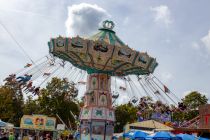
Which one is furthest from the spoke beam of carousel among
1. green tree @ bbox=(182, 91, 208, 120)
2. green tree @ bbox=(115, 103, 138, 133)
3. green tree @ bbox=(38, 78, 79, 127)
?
green tree @ bbox=(115, 103, 138, 133)

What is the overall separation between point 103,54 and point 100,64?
1.55 metres

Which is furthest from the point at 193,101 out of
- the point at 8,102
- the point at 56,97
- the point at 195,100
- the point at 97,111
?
the point at 97,111

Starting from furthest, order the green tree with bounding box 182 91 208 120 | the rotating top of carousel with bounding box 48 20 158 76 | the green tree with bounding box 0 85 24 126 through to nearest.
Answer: the green tree with bounding box 182 91 208 120 < the green tree with bounding box 0 85 24 126 < the rotating top of carousel with bounding box 48 20 158 76

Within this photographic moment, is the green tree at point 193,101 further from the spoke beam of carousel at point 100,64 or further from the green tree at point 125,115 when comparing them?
the spoke beam of carousel at point 100,64

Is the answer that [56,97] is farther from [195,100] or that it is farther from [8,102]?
[195,100]

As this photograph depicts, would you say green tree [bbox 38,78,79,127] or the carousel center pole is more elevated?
green tree [bbox 38,78,79,127]

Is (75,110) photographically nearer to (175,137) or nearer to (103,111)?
(103,111)

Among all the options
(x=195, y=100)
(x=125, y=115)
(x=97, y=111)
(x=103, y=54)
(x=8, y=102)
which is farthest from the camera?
(x=125, y=115)

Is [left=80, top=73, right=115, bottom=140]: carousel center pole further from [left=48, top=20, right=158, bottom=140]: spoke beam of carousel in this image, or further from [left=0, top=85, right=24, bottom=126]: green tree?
[left=0, top=85, right=24, bottom=126]: green tree

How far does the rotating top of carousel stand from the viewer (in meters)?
31.2

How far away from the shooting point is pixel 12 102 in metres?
59.7

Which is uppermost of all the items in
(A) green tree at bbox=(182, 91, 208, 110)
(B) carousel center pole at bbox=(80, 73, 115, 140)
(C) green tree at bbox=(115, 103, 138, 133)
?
(A) green tree at bbox=(182, 91, 208, 110)

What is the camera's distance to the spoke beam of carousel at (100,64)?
103 feet

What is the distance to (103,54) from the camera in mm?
31578
